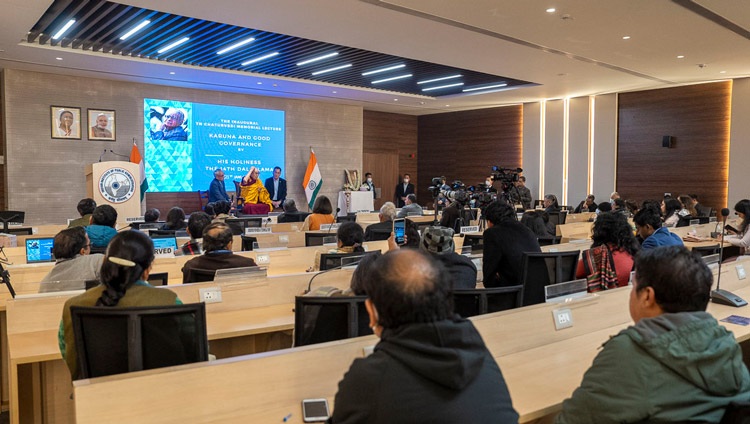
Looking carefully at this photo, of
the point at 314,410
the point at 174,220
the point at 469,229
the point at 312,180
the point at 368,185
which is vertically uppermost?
the point at 312,180

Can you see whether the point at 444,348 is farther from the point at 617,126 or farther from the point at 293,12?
the point at 617,126

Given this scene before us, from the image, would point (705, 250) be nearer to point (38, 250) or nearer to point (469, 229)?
point (469, 229)

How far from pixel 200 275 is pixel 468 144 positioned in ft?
41.3

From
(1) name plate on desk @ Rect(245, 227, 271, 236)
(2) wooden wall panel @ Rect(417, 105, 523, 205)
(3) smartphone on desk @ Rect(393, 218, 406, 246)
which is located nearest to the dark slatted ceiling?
(1) name plate on desk @ Rect(245, 227, 271, 236)

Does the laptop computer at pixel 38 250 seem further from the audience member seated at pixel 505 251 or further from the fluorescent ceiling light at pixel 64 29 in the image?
the fluorescent ceiling light at pixel 64 29

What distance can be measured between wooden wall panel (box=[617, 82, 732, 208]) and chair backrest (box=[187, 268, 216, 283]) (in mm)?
11155

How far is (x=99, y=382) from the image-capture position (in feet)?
5.37

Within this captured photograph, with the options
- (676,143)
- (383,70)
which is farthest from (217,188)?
(676,143)

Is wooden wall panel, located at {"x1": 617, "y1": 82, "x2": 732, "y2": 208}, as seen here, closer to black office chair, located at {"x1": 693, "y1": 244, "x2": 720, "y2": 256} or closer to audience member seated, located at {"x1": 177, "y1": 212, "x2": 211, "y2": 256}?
black office chair, located at {"x1": 693, "y1": 244, "x2": 720, "y2": 256}

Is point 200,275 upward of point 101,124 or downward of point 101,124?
downward

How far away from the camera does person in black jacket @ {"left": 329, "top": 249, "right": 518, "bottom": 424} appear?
1.18 metres

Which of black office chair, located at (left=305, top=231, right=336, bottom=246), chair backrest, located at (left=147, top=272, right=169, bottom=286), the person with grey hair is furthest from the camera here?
the person with grey hair

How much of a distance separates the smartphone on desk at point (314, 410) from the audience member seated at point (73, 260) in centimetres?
196

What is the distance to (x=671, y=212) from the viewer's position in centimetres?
804
